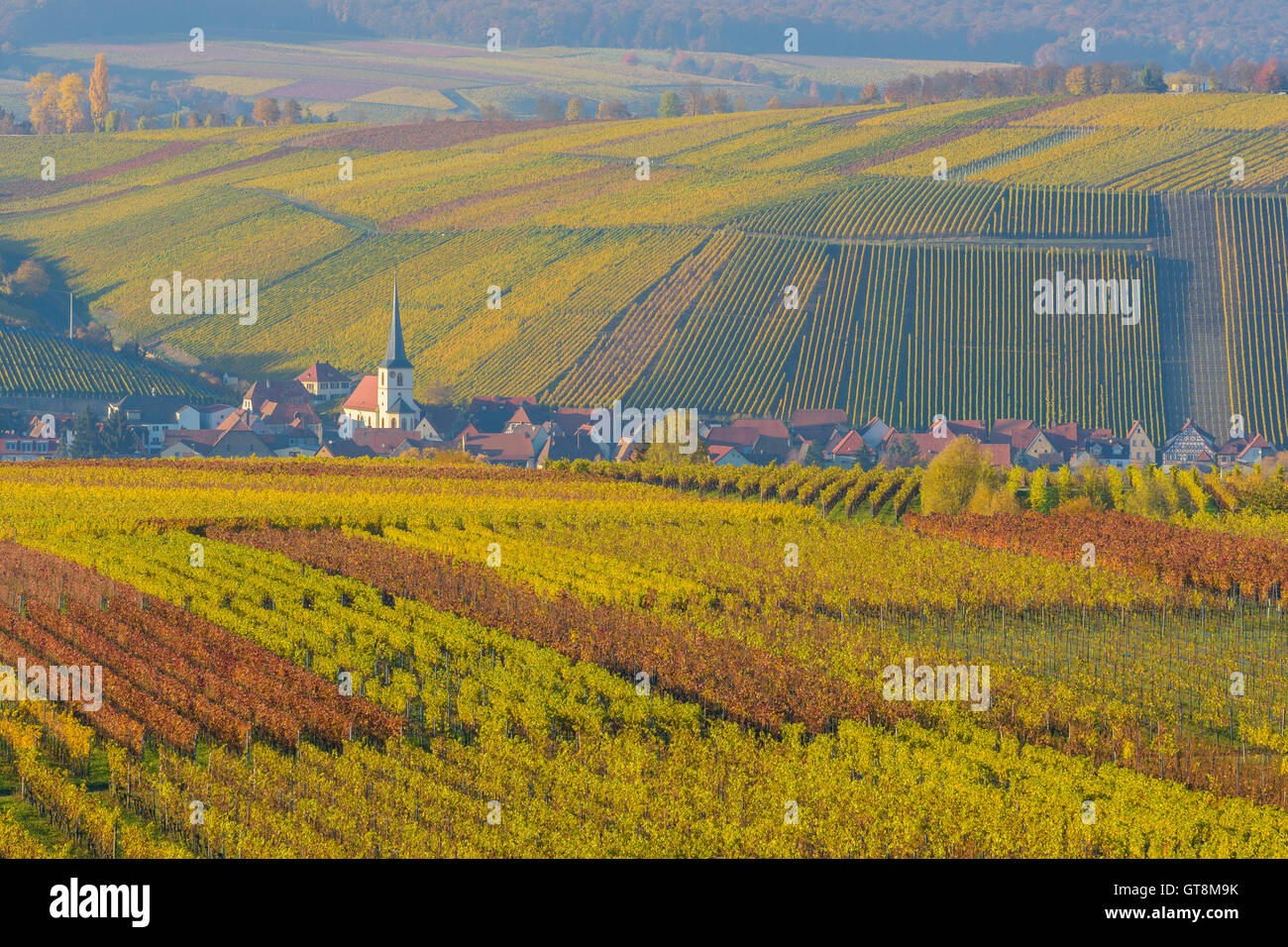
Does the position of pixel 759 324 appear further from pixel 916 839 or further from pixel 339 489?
pixel 916 839

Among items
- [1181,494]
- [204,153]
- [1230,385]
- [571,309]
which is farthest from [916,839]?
[204,153]

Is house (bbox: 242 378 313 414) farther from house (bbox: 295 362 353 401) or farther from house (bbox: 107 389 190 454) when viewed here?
house (bbox: 107 389 190 454)

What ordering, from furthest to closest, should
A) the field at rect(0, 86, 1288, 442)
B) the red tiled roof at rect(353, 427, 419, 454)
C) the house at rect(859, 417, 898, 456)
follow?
the field at rect(0, 86, 1288, 442) → the red tiled roof at rect(353, 427, 419, 454) → the house at rect(859, 417, 898, 456)

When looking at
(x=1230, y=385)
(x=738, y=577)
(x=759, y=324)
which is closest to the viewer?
(x=738, y=577)

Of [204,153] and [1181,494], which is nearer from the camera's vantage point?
[1181,494]

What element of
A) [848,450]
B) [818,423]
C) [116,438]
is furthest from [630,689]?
[116,438]

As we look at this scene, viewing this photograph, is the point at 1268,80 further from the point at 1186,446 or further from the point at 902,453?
the point at 902,453

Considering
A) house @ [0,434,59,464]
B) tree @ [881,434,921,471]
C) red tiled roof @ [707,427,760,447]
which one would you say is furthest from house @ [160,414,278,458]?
tree @ [881,434,921,471]
